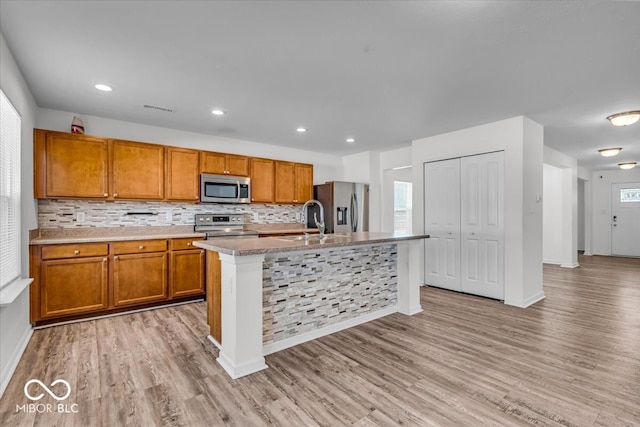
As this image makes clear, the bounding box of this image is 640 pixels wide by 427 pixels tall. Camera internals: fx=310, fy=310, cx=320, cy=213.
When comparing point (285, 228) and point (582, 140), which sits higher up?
point (582, 140)

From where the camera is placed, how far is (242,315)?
2338 mm

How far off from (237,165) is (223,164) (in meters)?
0.23

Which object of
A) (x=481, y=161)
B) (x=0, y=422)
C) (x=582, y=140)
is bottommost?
(x=0, y=422)

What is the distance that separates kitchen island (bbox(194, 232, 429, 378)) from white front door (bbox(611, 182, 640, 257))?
8362 millimetres

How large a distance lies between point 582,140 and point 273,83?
17.3 ft

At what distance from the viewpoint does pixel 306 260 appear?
2.94 metres

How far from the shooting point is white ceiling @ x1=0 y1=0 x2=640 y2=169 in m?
1.90

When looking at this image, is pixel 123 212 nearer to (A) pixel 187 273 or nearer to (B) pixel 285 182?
(A) pixel 187 273

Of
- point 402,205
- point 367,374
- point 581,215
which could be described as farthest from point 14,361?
point 581,215

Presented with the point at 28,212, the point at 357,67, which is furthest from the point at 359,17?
the point at 28,212

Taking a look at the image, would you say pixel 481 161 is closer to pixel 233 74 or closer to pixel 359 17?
pixel 359 17

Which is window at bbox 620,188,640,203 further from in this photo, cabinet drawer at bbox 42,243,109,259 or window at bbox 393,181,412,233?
cabinet drawer at bbox 42,243,109,259

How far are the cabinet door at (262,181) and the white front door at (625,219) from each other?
9377 millimetres

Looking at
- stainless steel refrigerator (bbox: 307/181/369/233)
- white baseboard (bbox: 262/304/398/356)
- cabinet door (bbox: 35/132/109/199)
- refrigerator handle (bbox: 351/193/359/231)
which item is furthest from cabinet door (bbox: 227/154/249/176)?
white baseboard (bbox: 262/304/398/356)
